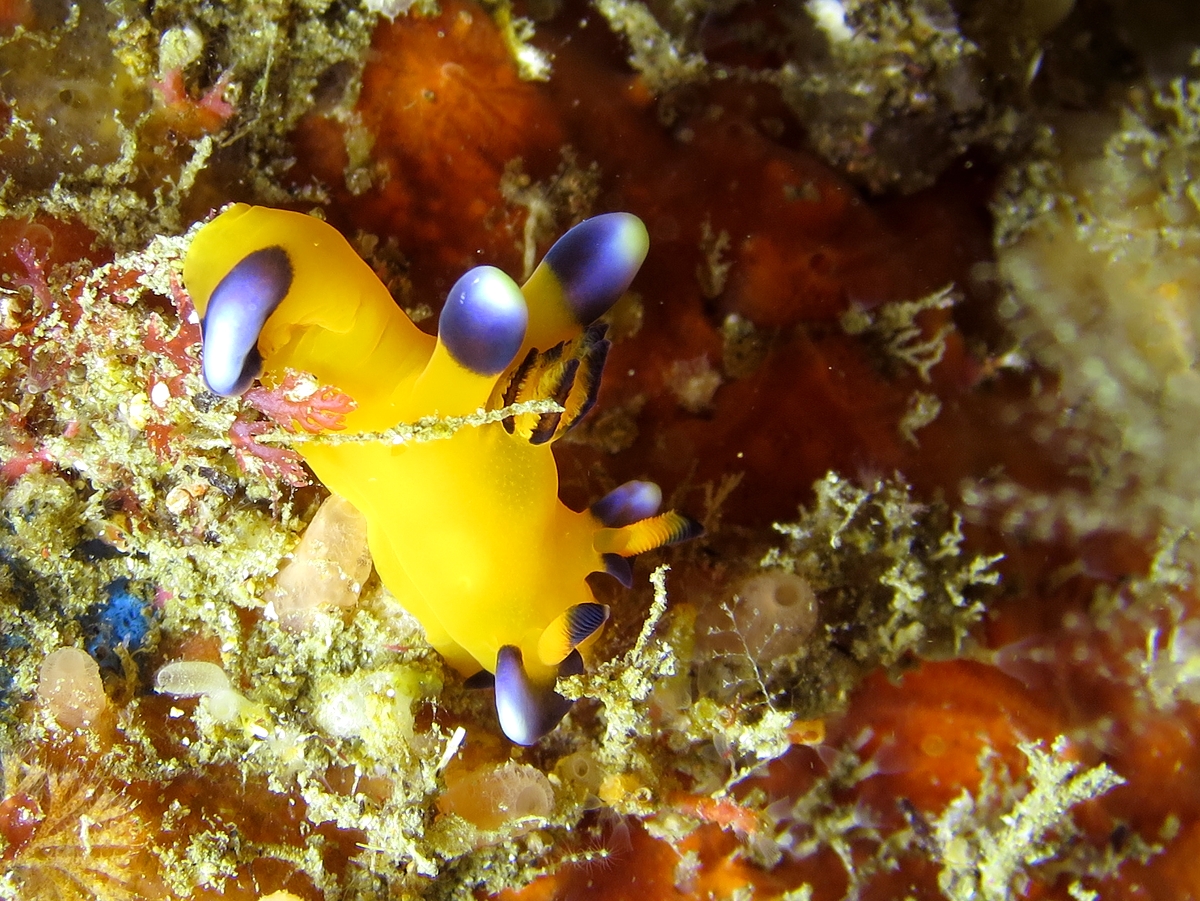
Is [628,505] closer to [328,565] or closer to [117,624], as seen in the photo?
[328,565]

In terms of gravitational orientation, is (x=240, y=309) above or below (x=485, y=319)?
above

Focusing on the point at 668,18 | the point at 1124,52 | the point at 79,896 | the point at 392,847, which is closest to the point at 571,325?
the point at 668,18

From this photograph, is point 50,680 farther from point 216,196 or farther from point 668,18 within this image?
point 668,18

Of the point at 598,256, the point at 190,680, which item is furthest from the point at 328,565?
the point at 598,256

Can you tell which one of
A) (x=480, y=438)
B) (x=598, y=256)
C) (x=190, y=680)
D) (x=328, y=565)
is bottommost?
(x=190, y=680)

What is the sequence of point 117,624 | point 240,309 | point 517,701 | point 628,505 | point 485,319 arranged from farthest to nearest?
point 117,624 → point 628,505 → point 517,701 → point 485,319 → point 240,309

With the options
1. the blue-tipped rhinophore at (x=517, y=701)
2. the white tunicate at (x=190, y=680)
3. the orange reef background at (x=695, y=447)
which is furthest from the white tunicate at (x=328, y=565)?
the blue-tipped rhinophore at (x=517, y=701)
